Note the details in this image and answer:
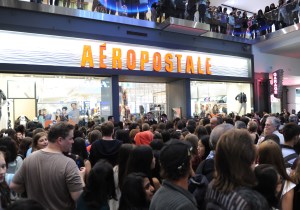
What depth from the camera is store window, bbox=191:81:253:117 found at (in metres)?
15.0

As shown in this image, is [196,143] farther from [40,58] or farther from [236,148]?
[40,58]

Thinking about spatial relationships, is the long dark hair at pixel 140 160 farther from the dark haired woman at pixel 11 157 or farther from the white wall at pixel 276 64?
the white wall at pixel 276 64

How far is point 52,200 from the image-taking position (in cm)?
264

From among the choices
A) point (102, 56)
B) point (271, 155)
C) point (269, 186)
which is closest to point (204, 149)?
point (271, 155)

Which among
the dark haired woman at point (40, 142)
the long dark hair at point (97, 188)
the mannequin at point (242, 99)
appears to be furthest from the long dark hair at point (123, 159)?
the mannequin at point (242, 99)

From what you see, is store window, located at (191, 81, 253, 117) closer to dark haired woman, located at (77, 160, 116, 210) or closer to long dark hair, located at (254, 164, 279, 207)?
dark haired woman, located at (77, 160, 116, 210)

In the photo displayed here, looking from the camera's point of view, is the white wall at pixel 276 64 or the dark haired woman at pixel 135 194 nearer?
the dark haired woman at pixel 135 194

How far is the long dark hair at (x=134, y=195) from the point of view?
2350 mm

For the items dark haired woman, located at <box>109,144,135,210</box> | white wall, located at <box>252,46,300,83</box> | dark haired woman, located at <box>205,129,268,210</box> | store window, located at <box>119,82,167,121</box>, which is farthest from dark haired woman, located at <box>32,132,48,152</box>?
white wall, located at <box>252,46,300,83</box>

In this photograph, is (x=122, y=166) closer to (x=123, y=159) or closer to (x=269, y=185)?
(x=123, y=159)

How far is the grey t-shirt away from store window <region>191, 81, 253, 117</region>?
1225cm

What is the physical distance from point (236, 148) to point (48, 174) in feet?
5.43

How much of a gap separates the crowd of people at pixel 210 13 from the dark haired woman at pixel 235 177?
9964 millimetres

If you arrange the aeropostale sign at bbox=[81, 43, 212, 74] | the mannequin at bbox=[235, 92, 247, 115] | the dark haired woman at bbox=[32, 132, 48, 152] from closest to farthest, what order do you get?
the dark haired woman at bbox=[32, 132, 48, 152]
the aeropostale sign at bbox=[81, 43, 212, 74]
the mannequin at bbox=[235, 92, 247, 115]
